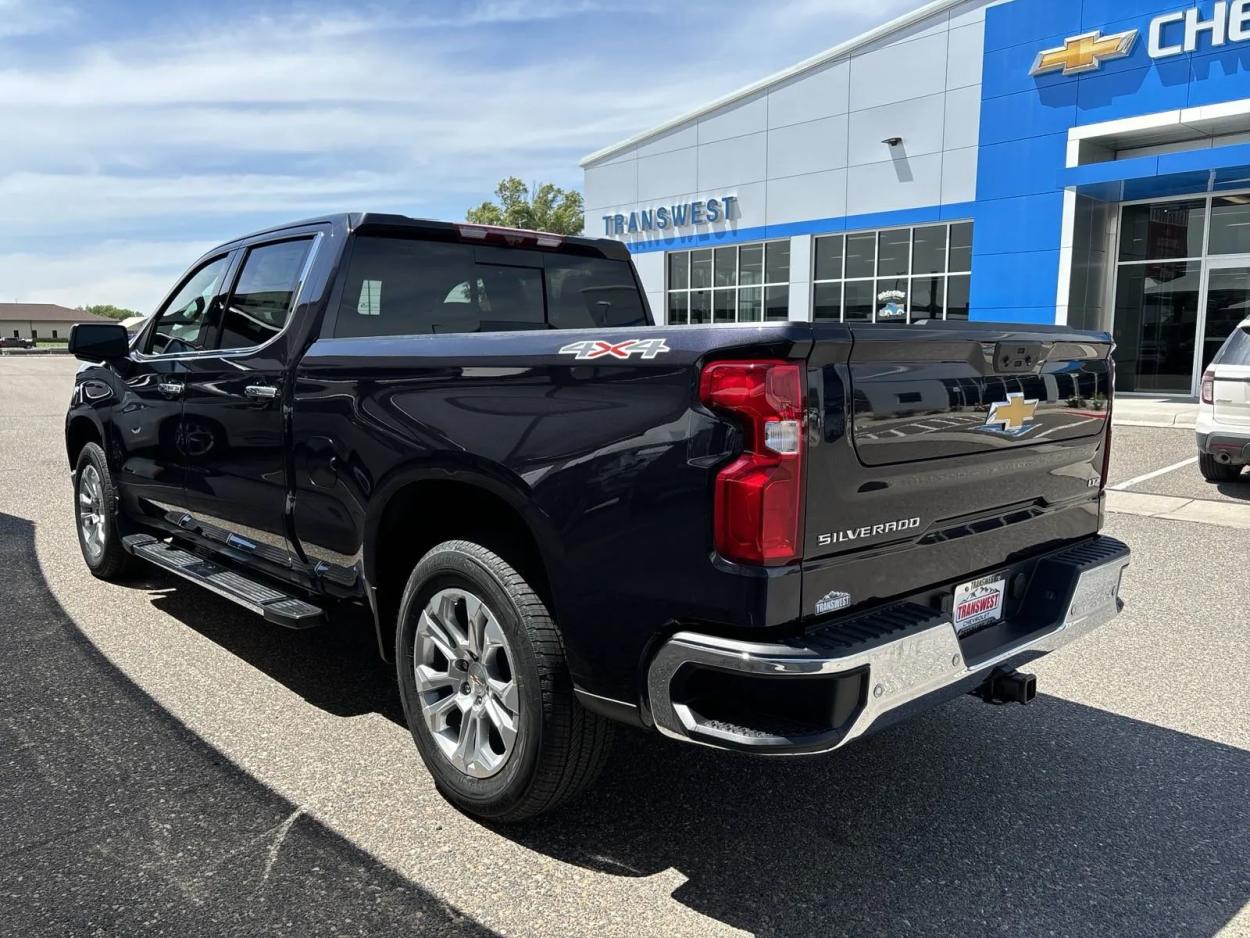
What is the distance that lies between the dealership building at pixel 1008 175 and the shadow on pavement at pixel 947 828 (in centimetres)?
1093

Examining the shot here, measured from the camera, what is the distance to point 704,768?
11.2ft

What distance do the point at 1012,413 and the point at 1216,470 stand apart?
26.6 ft

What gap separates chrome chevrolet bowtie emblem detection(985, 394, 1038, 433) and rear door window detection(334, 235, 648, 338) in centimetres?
211

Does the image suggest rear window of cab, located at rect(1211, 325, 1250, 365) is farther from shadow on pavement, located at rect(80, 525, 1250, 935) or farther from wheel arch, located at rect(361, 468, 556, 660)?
wheel arch, located at rect(361, 468, 556, 660)

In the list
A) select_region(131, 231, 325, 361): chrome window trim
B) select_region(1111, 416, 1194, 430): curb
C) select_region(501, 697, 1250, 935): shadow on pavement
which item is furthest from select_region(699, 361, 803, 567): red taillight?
select_region(1111, 416, 1194, 430): curb

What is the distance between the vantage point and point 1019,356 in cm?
291

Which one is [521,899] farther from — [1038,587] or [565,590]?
[1038,587]

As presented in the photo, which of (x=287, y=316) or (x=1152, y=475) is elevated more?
(x=287, y=316)

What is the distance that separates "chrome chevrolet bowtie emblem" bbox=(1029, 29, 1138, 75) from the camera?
17219 mm

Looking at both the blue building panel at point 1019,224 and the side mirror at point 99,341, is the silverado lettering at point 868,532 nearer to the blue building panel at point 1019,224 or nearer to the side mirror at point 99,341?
the side mirror at point 99,341

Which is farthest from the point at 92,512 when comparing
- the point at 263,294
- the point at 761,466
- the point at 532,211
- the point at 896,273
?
the point at 532,211

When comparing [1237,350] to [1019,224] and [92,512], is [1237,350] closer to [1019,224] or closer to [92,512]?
[92,512]

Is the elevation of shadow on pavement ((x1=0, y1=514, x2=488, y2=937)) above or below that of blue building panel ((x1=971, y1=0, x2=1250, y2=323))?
below

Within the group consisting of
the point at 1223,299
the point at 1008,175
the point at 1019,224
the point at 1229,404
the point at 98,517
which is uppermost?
the point at 1008,175
